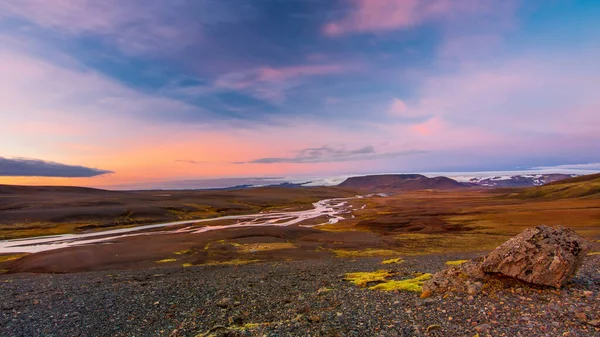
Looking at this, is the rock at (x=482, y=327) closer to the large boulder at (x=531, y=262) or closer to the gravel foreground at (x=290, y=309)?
the gravel foreground at (x=290, y=309)

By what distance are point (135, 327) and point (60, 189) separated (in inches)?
8836

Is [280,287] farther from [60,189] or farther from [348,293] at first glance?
[60,189]

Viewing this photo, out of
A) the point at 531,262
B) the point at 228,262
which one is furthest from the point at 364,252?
the point at 531,262

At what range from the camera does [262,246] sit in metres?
52.9

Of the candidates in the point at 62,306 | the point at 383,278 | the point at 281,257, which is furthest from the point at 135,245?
the point at 383,278

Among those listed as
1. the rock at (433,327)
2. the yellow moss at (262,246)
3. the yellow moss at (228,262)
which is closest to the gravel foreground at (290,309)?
the rock at (433,327)

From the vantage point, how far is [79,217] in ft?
324

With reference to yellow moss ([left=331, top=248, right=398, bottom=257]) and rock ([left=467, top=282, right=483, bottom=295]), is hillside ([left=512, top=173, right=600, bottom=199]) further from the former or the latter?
rock ([left=467, top=282, right=483, bottom=295])

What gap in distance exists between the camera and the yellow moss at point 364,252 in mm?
43719

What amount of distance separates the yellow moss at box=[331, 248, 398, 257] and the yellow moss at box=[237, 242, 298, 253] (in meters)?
8.32

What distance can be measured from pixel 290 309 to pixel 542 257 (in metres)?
12.6

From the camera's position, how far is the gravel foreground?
12766 millimetres

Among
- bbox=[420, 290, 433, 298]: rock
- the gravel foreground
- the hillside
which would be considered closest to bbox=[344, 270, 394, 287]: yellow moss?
the gravel foreground

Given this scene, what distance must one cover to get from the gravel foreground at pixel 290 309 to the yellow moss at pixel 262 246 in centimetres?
2237
